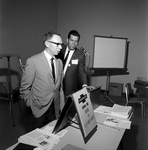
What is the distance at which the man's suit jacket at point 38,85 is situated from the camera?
6.22ft

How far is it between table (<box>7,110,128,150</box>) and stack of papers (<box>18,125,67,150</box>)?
0.04 metres

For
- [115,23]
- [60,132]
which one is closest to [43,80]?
[60,132]

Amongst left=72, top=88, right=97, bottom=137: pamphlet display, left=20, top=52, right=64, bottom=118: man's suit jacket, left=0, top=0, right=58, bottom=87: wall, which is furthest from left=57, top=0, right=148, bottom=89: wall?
left=72, top=88, right=97, bottom=137: pamphlet display

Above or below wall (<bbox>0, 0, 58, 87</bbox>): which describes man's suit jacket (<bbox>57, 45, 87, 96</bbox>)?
below

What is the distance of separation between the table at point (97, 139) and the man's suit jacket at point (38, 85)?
40 centimetres

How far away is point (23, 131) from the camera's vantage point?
9.89 ft

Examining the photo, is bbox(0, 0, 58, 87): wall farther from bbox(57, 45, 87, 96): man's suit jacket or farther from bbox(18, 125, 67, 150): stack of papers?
bbox(18, 125, 67, 150): stack of papers

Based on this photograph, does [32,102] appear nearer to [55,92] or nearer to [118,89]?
[55,92]

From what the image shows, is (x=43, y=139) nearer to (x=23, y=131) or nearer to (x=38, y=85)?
(x=38, y=85)

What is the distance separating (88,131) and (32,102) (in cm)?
85

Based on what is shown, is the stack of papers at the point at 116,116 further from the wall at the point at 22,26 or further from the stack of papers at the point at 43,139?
the wall at the point at 22,26

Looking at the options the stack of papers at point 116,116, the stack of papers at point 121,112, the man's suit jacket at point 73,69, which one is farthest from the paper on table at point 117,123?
the man's suit jacket at point 73,69

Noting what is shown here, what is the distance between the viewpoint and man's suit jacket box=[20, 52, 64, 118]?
1896 mm

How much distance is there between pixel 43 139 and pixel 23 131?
1.85m
